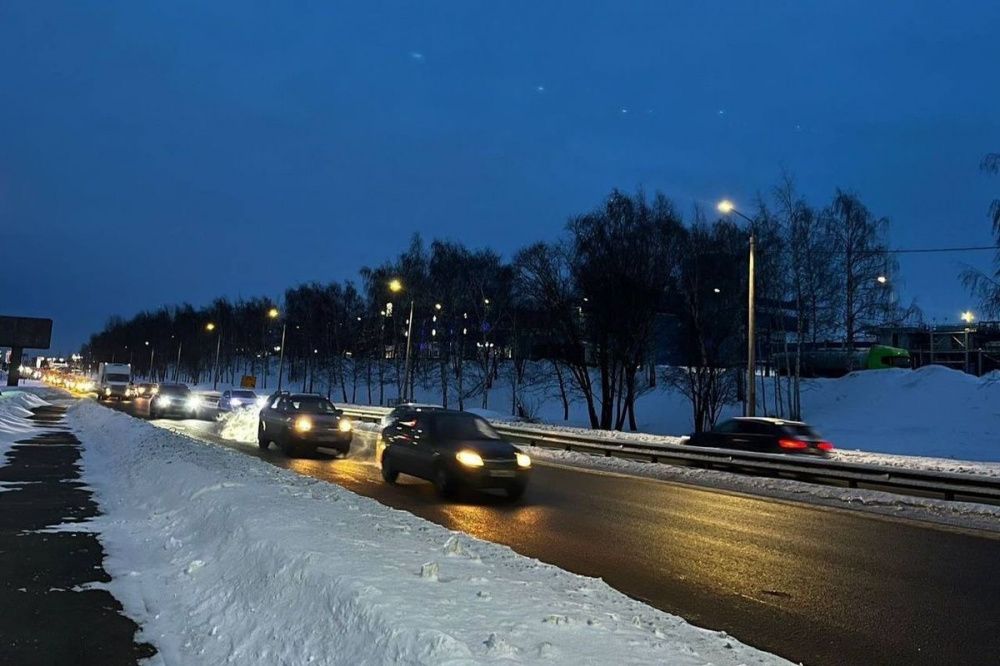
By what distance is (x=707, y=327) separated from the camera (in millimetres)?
42000

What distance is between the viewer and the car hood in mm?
13423

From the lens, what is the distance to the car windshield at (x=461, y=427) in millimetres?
14344

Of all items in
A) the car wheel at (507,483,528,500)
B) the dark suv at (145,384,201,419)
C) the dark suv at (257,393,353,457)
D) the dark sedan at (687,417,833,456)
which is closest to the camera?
the car wheel at (507,483,528,500)

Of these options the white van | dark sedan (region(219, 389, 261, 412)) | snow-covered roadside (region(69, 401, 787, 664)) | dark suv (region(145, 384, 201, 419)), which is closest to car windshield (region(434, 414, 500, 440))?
snow-covered roadside (region(69, 401, 787, 664))

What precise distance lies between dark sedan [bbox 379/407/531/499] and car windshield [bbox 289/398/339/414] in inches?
250

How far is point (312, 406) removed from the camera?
Answer: 71.7 ft

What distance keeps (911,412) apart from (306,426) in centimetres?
3447

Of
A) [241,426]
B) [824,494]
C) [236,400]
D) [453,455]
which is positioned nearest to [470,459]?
[453,455]

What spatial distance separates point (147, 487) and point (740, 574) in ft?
30.2

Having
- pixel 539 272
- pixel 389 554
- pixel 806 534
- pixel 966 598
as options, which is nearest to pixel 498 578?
pixel 389 554

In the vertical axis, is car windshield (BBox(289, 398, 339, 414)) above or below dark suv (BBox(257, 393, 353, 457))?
above

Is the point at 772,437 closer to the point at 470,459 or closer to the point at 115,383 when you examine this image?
the point at 470,459

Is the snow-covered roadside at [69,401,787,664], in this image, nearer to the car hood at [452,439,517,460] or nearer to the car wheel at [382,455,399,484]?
the car hood at [452,439,517,460]

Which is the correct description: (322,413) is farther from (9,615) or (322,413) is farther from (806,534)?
(9,615)
